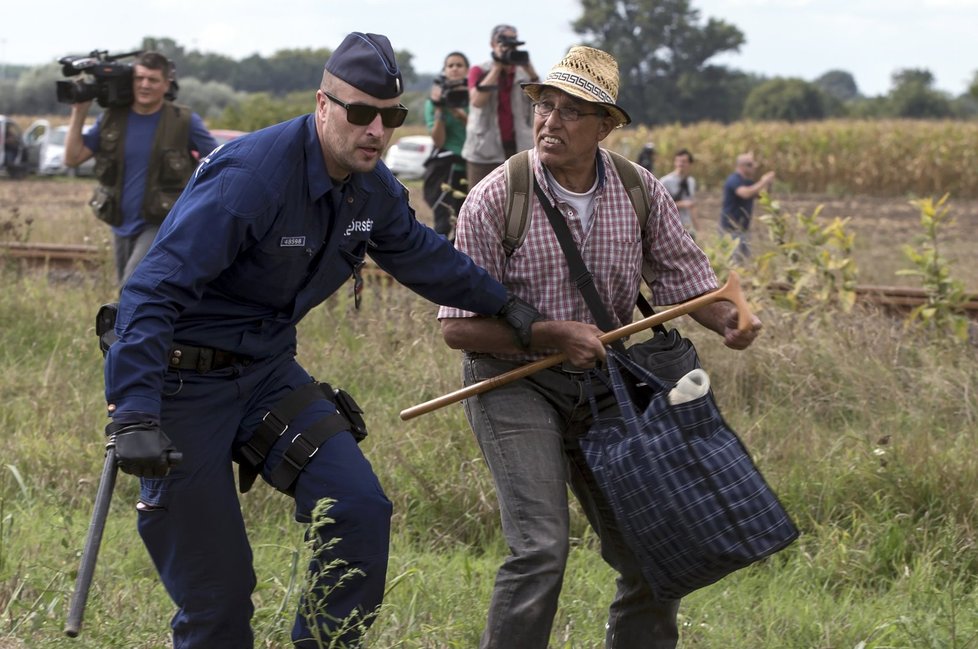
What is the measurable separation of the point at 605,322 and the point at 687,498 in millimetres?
674

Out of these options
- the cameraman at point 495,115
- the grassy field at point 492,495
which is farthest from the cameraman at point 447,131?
the grassy field at point 492,495

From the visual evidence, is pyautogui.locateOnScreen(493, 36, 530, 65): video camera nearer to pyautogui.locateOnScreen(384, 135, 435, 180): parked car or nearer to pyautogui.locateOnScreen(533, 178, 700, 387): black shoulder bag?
pyautogui.locateOnScreen(533, 178, 700, 387): black shoulder bag

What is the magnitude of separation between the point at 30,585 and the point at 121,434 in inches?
72.4

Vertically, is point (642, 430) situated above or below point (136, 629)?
above

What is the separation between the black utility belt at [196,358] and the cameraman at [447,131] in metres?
6.45

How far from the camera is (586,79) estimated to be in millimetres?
4410

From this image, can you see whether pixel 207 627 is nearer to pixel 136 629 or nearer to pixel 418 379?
pixel 136 629

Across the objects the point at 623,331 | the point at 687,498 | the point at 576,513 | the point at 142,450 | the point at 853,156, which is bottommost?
the point at 853,156

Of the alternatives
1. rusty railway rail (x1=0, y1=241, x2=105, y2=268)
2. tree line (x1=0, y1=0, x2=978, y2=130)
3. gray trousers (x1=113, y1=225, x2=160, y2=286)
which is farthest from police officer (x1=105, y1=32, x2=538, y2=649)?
tree line (x1=0, y1=0, x2=978, y2=130)

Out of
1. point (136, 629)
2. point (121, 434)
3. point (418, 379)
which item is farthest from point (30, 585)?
point (418, 379)

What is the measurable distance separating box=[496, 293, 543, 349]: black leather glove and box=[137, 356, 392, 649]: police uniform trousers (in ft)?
2.10

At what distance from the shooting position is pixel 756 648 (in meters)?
Answer: 4.88

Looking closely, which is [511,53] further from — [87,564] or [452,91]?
[87,564]

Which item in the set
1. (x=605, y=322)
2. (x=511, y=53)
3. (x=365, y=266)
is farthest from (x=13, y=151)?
(x=605, y=322)
